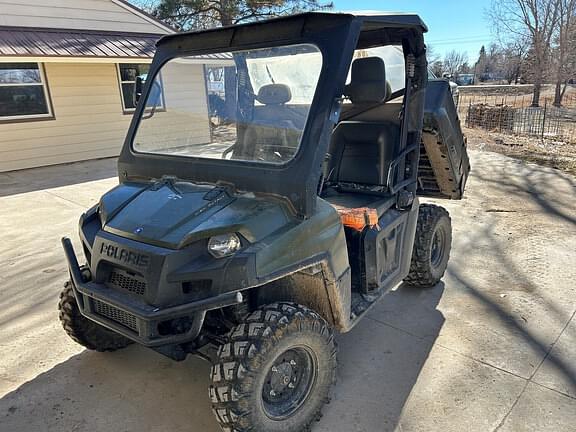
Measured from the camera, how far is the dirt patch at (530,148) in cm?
884

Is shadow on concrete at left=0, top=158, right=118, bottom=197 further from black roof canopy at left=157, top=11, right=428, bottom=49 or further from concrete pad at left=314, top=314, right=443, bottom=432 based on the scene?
concrete pad at left=314, top=314, right=443, bottom=432

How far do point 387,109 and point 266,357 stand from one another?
2264 mm

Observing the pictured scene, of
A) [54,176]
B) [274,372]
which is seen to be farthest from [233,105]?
[54,176]

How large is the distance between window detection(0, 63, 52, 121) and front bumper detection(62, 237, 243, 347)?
339 inches

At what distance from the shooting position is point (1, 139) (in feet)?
29.7

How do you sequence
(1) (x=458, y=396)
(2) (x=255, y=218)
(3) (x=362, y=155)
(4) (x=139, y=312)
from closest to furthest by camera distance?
(4) (x=139, y=312) < (2) (x=255, y=218) < (1) (x=458, y=396) < (3) (x=362, y=155)

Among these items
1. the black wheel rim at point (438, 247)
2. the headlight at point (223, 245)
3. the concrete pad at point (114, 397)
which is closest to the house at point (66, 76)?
the black wheel rim at point (438, 247)

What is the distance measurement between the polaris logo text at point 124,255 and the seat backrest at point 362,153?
5.90ft

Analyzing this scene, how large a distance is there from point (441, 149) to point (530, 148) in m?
8.54

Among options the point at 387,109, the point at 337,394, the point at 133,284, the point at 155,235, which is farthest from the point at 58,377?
the point at 387,109

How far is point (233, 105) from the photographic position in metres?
2.69

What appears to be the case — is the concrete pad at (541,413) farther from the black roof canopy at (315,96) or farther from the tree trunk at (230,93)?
the tree trunk at (230,93)

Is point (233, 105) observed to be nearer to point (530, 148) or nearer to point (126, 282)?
point (126, 282)

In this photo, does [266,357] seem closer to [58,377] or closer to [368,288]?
[368,288]
